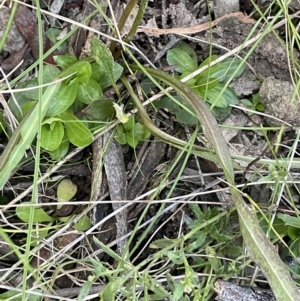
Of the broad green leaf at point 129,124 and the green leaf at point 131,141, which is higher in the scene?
the broad green leaf at point 129,124

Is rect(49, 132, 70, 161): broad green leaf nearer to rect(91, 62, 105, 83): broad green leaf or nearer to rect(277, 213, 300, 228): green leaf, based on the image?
rect(91, 62, 105, 83): broad green leaf

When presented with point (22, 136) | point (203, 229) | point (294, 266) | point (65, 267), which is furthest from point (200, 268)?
point (22, 136)

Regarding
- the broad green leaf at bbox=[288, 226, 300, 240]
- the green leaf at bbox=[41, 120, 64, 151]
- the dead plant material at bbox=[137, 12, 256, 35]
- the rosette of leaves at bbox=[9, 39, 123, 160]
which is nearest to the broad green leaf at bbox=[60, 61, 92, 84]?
the rosette of leaves at bbox=[9, 39, 123, 160]

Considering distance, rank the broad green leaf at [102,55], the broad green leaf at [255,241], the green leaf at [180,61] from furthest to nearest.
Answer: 1. the green leaf at [180,61]
2. the broad green leaf at [102,55]
3. the broad green leaf at [255,241]

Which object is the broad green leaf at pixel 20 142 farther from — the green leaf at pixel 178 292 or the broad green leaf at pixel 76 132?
the green leaf at pixel 178 292

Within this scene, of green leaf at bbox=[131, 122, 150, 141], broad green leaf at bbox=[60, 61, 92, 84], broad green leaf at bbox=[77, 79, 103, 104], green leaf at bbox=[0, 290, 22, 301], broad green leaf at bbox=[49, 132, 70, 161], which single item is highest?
broad green leaf at bbox=[60, 61, 92, 84]

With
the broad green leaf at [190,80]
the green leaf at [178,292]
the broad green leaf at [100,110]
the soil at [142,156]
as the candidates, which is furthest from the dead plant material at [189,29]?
the green leaf at [178,292]

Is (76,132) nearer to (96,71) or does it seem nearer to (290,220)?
(96,71)
